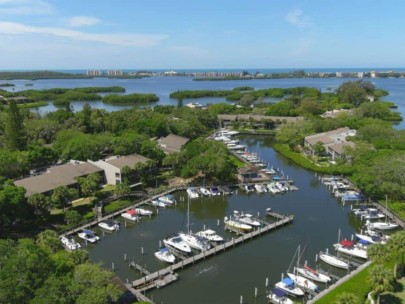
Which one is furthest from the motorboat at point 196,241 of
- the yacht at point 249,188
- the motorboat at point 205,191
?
the yacht at point 249,188

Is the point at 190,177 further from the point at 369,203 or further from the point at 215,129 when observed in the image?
the point at 215,129

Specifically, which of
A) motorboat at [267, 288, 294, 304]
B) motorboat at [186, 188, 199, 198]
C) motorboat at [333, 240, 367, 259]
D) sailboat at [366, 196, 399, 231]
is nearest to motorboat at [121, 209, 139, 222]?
motorboat at [186, 188, 199, 198]

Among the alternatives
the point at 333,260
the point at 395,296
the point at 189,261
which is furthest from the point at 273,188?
the point at 395,296

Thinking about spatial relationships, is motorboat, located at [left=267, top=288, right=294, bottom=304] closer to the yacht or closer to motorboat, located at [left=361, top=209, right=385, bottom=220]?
motorboat, located at [left=361, top=209, right=385, bottom=220]

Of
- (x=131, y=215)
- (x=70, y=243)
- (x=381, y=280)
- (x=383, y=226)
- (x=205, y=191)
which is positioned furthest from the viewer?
(x=205, y=191)

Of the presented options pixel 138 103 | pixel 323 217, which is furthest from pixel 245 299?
pixel 138 103

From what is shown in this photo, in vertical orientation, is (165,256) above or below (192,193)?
below

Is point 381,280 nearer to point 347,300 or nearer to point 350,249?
point 347,300
